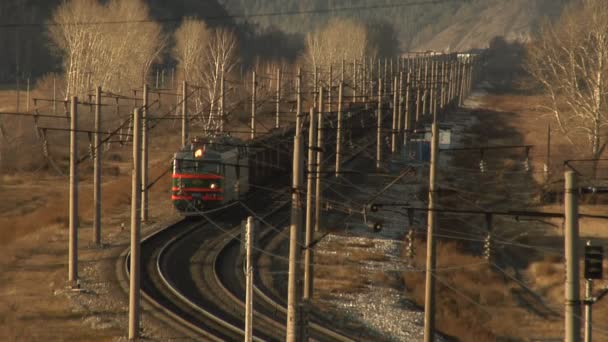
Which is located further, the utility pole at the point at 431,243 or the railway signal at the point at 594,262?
the utility pole at the point at 431,243

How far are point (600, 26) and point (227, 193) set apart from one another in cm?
2289

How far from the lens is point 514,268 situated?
31938 mm

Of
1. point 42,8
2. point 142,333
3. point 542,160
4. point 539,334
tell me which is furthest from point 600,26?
point 42,8

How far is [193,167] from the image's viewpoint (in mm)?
31719

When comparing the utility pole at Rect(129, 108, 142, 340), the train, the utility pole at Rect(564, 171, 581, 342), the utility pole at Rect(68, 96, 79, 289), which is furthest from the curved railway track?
the utility pole at Rect(564, 171, 581, 342)

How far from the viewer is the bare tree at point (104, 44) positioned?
65.6 m

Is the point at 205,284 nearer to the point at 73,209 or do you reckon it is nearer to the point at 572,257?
the point at 73,209

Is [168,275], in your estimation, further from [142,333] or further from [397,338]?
[397,338]

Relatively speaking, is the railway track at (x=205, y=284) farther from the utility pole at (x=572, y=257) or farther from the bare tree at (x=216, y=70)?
the bare tree at (x=216, y=70)

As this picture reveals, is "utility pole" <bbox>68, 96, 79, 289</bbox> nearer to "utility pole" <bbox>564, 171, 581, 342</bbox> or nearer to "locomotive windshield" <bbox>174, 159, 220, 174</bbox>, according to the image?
"locomotive windshield" <bbox>174, 159, 220, 174</bbox>

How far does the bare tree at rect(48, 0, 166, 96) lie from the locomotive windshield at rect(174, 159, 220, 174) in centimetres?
2986

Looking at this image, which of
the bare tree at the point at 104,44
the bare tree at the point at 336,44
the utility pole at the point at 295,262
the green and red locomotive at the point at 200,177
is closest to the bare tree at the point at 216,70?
the bare tree at the point at 104,44

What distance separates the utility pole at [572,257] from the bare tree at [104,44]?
52.2 m

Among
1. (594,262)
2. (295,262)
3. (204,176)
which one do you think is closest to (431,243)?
(295,262)
